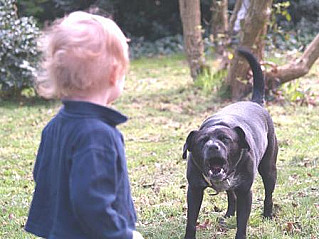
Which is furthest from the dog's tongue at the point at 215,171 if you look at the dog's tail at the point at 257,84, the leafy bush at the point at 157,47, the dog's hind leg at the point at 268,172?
the leafy bush at the point at 157,47

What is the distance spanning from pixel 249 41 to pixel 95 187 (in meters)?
7.08

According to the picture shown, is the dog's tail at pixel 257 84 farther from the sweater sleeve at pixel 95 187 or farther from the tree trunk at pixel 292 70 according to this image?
the tree trunk at pixel 292 70

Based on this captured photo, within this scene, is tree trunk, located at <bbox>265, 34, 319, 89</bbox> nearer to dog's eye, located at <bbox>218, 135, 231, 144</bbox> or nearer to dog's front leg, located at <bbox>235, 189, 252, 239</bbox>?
dog's front leg, located at <bbox>235, 189, 252, 239</bbox>

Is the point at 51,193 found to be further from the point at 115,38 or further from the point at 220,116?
the point at 220,116

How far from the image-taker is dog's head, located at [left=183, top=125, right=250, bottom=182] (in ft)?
11.9

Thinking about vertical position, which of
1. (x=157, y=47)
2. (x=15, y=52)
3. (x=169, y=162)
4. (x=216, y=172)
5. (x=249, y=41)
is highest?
(x=216, y=172)

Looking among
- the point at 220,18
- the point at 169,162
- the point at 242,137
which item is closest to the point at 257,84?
the point at 242,137

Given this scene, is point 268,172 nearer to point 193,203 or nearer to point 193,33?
point 193,203

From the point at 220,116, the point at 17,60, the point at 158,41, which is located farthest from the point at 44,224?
the point at 158,41

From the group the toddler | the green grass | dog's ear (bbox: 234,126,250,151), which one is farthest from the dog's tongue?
the toddler

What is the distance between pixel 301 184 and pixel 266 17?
148 inches

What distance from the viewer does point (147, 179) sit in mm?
5867

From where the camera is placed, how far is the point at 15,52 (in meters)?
9.76

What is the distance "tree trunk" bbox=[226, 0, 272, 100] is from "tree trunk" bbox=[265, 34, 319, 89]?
0.32m
